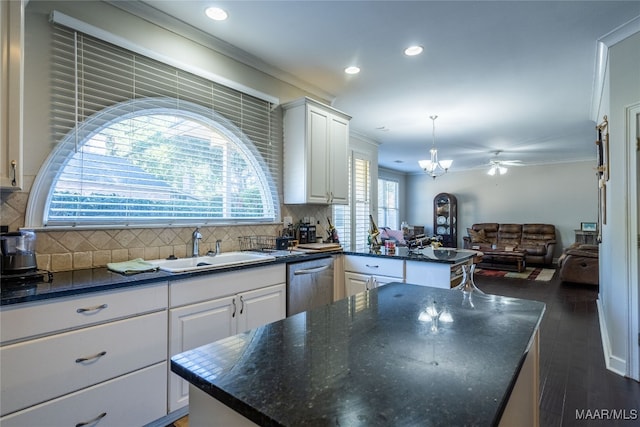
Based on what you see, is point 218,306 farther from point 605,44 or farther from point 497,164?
point 497,164

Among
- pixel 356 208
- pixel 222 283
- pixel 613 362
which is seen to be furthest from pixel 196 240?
pixel 613 362

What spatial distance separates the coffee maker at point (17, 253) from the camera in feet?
5.29

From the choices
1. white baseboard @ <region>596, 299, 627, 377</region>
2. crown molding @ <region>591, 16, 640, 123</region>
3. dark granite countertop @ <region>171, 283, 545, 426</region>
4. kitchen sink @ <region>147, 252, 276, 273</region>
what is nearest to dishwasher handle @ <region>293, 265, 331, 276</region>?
kitchen sink @ <region>147, 252, 276, 273</region>

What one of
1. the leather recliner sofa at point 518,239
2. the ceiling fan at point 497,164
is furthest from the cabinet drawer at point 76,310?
the leather recliner sofa at point 518,239

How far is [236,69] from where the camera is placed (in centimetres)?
304

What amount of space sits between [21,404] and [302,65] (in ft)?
10.4

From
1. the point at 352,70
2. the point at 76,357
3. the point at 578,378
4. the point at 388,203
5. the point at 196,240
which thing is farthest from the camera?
the point at 388,203

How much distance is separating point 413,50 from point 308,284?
7.58ft

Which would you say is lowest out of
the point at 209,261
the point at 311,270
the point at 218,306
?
the point at 218,306

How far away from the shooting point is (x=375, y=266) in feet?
10.1

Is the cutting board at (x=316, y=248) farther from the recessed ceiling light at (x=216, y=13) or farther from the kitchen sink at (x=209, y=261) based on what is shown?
the recessed ceiling light at (x=216, y=13)

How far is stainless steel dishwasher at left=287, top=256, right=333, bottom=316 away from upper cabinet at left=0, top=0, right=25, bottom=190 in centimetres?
182

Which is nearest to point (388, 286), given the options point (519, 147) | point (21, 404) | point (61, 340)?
point (61, 340)

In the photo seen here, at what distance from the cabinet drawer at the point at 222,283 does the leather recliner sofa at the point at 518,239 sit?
660cm
